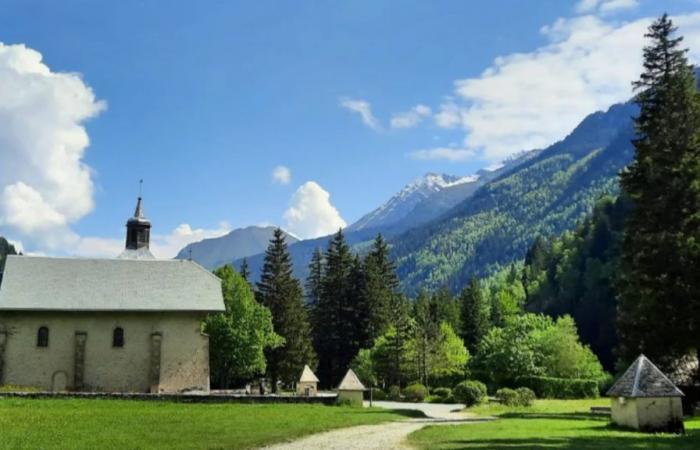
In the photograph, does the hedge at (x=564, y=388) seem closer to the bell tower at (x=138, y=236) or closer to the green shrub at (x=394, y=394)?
the green shrub at (x=394, y=394)

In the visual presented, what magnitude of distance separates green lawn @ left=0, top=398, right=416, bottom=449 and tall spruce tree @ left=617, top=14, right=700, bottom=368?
43.1 feet

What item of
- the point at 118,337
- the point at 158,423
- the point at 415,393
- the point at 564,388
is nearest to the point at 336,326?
the point at 415,393

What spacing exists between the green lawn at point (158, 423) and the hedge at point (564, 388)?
27.5m

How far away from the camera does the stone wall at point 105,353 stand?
4591 centimetres

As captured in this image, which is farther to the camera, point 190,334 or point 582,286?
point 582,286

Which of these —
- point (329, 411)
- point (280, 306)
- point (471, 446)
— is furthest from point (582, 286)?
point (471, 446)

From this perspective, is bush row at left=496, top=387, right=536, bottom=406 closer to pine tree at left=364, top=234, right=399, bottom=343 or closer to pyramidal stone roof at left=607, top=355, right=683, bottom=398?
pyramidal stone roof at left=607, top=355, right=683, bottom=398

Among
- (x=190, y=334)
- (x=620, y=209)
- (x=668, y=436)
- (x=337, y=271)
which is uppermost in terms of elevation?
(x=620, y=209)

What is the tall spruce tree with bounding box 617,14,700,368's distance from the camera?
99.7 feet

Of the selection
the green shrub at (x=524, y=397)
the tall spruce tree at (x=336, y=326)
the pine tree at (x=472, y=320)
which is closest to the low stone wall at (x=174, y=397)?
the green shrub at (x=524, y=397)

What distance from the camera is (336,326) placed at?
74.9 metres

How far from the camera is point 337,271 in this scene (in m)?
77.4

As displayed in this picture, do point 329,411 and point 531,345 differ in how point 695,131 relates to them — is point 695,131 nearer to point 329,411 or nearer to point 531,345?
point 329,411

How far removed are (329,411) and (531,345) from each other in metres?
37.3
